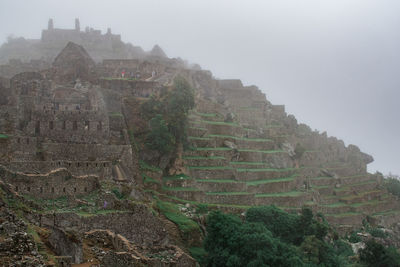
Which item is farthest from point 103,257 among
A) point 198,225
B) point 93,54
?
point 93,54

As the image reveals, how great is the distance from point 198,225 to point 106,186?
609 cm

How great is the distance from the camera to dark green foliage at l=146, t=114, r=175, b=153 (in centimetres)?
2823

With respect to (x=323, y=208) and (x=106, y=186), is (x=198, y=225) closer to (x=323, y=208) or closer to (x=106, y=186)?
(x=106, y=186)

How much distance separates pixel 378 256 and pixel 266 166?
1270 centimetres

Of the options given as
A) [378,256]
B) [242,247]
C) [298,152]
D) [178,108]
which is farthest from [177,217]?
[298,152]

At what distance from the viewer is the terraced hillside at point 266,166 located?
30.8m

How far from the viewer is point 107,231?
1689cm

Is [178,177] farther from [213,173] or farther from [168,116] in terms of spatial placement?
[168,116]

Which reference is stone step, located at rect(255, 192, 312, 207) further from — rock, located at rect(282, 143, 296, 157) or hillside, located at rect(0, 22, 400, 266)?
rock, located at rect(282, 143, 296, 157)

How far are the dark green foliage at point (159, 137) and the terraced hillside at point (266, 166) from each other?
216 centimetres

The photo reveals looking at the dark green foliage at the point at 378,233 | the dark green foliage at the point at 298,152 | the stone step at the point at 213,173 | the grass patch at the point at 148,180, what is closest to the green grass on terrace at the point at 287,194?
the stone step at the point at 213,173

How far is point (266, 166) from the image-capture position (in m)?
37.9

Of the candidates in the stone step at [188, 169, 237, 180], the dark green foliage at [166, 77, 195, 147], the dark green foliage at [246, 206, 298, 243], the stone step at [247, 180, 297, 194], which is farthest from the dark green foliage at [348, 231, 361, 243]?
the dark green foliage at [166, 77, 195, 147]

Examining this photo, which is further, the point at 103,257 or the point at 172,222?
the point at 172,222
